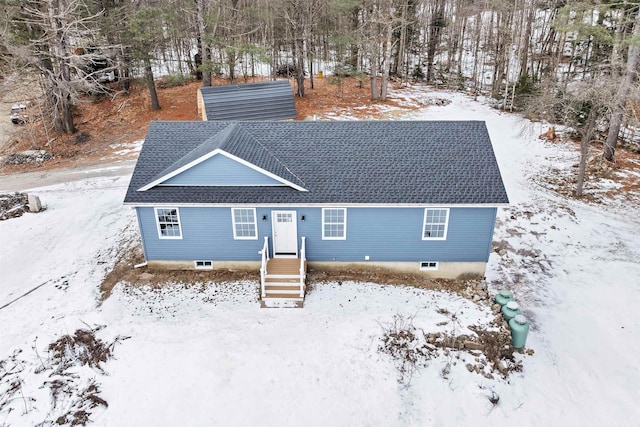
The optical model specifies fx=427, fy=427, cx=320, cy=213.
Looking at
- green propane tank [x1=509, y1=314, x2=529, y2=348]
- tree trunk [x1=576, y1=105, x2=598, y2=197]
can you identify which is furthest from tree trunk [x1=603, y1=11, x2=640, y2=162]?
green propane tank [x1=509, y1=314, x2=529, y2=348]

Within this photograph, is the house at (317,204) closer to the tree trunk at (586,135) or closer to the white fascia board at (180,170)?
the white fascia board at (180,170)

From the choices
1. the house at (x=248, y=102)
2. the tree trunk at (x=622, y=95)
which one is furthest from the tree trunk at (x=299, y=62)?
the tree trunk at (x=622, y=95)

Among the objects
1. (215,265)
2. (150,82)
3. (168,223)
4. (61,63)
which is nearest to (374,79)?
(150,82)

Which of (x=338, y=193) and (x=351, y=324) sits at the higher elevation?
(x=338, y=193)

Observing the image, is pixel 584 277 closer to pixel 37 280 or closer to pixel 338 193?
pixel 338 193

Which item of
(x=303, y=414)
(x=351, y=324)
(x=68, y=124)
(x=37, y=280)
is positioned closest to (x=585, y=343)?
(x=351, y=324)
